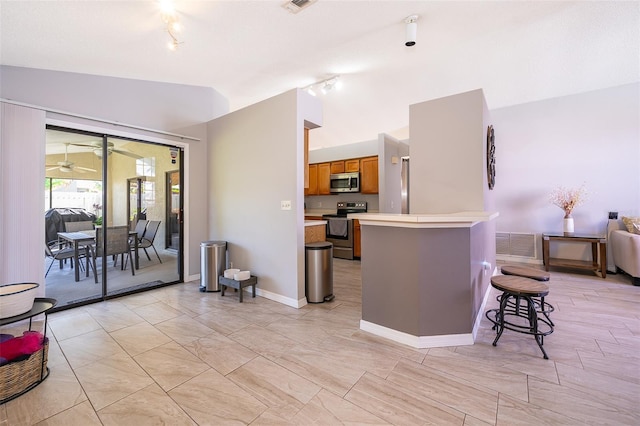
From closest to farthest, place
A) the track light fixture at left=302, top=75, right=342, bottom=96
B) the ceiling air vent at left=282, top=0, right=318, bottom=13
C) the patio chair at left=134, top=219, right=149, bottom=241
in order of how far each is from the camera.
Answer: the ceiling air vent at left=282, top=0, right=318, bottom=13, the patio chair at left=134, top=219, right=149, bottom=241, the track light fixture at left=302, top=75, right=342, bottom=96

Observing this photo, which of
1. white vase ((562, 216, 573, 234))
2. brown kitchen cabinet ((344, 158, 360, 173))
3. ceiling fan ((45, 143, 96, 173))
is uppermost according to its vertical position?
brown kitchen cabinet ((344, 158, 360, 173))

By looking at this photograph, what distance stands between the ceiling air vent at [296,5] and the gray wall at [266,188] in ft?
2.61

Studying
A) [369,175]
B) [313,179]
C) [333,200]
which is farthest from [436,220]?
[313,179]

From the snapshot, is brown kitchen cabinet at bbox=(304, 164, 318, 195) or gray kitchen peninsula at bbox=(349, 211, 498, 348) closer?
gray kitchen peninsula at bbox=(349, 211, 498, 348)

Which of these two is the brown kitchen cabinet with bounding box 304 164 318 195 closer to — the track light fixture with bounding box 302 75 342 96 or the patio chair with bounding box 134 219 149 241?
the track light fixture with bounding box 302 75 342 96

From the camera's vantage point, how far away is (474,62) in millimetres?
3564

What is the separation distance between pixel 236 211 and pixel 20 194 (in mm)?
2147

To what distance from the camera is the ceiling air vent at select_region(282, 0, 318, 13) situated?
2.27 m

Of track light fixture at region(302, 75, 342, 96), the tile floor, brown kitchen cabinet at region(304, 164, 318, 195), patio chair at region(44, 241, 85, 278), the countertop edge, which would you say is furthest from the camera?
brown kitchen cabinet at region(304, 164, 318, 195)

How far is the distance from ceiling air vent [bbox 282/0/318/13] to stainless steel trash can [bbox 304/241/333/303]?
241cm

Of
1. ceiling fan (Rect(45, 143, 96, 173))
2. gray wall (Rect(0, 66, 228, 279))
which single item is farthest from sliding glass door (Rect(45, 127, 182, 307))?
gray wall (Rect(0, 66, 228, 279))

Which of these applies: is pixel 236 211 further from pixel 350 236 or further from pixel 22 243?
pixel 350 236

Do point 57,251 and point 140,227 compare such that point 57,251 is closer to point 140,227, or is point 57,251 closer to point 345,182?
point 140,227

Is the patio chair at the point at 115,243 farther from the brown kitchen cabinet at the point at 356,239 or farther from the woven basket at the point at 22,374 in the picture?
the brown kitchen cabinet at the point at 356,239
